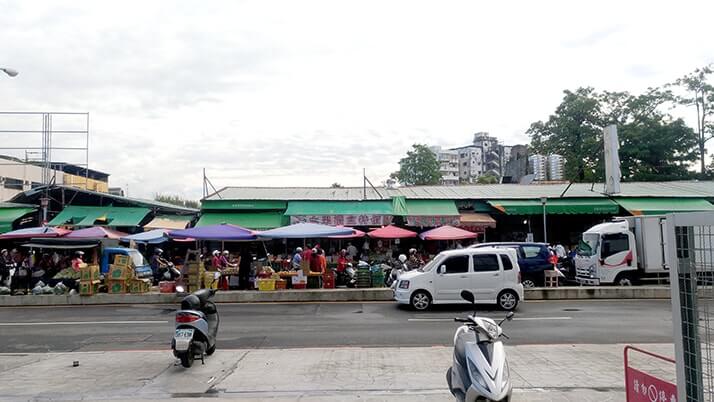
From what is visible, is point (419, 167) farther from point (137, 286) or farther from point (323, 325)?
point (323, 325)

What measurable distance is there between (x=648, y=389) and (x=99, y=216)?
27.7 metres

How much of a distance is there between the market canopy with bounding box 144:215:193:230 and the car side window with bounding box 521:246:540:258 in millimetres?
16631

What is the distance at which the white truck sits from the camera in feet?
63.8

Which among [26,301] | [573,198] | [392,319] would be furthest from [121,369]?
[573,198]

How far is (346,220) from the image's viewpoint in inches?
1026

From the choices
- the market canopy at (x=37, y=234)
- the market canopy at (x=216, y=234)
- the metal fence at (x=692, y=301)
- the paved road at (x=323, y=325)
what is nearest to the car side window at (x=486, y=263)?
the paved road at (x=323, y=325)

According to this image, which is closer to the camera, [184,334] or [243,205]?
[184,334]

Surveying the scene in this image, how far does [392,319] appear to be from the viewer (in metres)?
14.1

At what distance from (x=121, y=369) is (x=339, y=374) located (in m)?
3.67

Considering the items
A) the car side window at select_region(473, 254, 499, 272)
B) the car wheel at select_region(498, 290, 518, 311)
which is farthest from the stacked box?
the car wheel at select_region(498, 290, 518, 311)

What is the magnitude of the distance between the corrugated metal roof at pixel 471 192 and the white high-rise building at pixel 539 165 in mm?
9010

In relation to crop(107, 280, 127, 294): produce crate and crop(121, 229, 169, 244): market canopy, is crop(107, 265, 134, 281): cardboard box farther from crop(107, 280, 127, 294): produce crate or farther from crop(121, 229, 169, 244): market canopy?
crop(121, 229, 169, 244): market canopy

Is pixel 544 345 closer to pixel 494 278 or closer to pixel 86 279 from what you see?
pixel 494 278

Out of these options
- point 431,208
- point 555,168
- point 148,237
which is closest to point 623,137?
point 555,168
